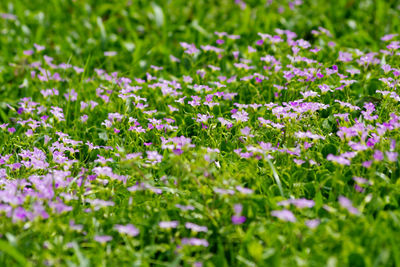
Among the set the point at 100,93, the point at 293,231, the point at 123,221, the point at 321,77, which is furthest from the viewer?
the point at 100,93

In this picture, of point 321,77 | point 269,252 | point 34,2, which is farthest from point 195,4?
point 269,252

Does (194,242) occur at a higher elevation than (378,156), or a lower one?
lower

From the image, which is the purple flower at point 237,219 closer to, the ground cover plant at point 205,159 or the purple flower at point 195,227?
the ground cover plant at point 205,159

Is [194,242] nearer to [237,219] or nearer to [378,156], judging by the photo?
[237,219]

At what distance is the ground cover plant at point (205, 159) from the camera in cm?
181

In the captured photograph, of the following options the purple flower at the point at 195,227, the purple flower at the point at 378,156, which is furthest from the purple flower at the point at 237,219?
the purple flower at the point at 378,156

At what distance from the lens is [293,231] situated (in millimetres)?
1825

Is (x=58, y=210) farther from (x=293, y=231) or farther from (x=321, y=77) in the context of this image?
(x=321, y=77)

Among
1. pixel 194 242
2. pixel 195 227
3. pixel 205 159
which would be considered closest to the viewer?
pixel 194 242

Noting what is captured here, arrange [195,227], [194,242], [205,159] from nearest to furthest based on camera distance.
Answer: [194,242], [195,227], [205,159]

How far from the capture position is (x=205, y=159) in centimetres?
209

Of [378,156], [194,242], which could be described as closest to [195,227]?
[194,242]

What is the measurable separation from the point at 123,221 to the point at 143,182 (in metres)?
0.18

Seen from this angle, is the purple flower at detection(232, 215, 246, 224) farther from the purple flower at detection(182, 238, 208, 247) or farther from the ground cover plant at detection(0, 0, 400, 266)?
the purple flower at detection(182, 238, 208, 247)
